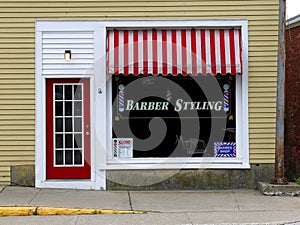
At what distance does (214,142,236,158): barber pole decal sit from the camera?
11.2m

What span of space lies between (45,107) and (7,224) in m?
3.32

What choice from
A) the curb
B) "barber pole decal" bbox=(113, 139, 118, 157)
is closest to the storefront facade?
"barber pole decal" bbox=(113, 139, 118, 157)

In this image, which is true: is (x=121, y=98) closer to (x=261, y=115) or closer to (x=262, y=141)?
(x=261, y=115)

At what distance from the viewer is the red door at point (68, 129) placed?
10992 mm

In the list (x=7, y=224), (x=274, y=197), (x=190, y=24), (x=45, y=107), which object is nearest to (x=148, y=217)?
(x=7, y=224)

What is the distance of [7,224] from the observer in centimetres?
821

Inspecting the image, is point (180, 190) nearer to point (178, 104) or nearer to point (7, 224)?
point (178, 104)

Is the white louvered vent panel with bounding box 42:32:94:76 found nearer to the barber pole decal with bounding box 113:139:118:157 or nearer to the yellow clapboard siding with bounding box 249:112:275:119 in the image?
the barber pole decal with bounding box 113:139:118:157

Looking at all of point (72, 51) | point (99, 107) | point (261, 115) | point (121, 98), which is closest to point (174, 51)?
point (121, 98)

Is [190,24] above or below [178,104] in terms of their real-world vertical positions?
above

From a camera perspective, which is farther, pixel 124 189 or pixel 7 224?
pixel 124 189

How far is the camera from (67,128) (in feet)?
36.3

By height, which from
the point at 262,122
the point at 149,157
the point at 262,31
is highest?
the point at 262,31

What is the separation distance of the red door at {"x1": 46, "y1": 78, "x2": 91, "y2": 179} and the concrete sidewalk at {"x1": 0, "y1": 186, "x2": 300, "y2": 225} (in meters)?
0.55
